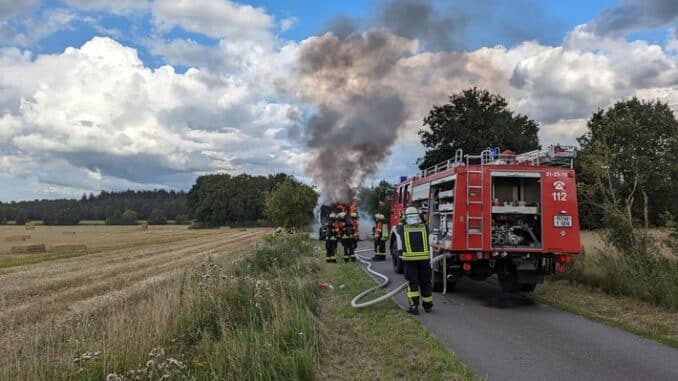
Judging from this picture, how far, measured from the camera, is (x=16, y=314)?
31.9 feet

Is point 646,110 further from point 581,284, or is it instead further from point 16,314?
point 16,314

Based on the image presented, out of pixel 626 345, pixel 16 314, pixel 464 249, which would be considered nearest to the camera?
pixel 626 345

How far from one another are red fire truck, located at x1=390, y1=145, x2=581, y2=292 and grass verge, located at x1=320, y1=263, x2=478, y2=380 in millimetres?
1975

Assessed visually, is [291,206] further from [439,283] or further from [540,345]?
[540,345]

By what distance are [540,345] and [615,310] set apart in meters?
3.28

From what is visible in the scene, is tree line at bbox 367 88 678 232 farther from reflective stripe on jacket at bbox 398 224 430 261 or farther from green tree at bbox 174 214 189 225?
green tree at bbox 174 214 189 225

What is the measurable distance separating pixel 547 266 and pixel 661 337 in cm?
344

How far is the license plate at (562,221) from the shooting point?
1042cm

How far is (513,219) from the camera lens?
11.2m

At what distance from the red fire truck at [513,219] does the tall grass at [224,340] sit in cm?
346

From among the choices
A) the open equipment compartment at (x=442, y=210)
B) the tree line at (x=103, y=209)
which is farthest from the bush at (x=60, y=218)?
the open equipment compartment at (x=442, y=210)

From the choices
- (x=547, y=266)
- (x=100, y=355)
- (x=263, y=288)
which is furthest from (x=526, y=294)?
(x=100, y=355)

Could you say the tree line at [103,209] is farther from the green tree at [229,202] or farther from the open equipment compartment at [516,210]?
the open equipment compartment at [516,210]

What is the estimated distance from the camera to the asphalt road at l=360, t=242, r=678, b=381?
605 cm
